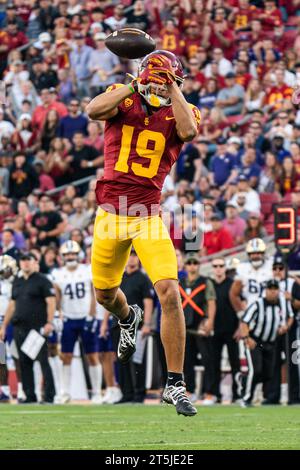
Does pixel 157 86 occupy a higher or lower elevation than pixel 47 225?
higher

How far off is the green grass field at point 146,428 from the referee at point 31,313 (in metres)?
1.13

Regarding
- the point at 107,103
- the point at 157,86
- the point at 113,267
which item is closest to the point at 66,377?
the point at 113,267

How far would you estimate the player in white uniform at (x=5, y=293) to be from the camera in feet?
53.4

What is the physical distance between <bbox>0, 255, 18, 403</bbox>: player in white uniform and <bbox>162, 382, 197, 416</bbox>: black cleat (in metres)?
7.75

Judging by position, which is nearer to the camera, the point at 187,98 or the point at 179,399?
the point at 179,399

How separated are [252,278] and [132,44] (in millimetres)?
7098

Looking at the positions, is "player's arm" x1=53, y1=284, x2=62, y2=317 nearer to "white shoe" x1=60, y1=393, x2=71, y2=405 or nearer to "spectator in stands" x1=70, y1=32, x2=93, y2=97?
"white shoe" x1=60, y1=393, x2=71, y2=405

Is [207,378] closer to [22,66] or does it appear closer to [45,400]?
[45,400]

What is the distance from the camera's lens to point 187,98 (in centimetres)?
1909

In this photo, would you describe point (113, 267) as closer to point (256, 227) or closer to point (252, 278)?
point (252, 278)

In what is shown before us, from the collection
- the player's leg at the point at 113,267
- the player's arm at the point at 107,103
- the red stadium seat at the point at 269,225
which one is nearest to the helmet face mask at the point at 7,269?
the red stadium seat at the point at 269,225

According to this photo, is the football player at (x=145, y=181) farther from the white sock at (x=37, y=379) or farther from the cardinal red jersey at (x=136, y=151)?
the white sock at (x=37, y=379)

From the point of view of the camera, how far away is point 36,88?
21.3 metres

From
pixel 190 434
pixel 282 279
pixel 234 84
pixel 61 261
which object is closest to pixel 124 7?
pixel 234 84
